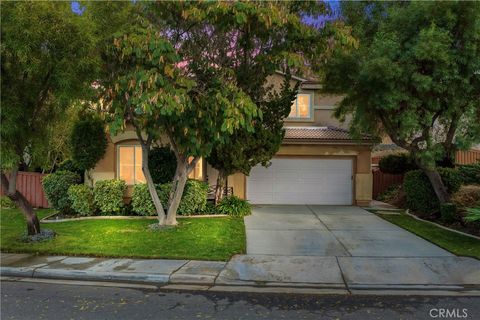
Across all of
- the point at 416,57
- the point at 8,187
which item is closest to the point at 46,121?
the point at 8,187

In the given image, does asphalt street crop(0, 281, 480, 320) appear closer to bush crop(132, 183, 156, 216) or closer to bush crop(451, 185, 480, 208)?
bush crop(132, 183, 156, 216)

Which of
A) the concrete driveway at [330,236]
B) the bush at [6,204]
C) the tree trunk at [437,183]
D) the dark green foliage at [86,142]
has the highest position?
the dark green foliage at [86,142]

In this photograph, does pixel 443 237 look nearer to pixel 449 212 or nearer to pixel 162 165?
pixel 449 212

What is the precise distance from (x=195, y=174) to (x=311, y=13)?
25.0 ft

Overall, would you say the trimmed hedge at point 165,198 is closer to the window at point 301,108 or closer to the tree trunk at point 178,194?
the tree trunk at point 178,194

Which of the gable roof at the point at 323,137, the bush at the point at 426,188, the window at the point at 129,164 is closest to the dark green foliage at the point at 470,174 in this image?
the bush at the point at 426,188

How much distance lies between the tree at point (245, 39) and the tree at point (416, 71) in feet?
4.42

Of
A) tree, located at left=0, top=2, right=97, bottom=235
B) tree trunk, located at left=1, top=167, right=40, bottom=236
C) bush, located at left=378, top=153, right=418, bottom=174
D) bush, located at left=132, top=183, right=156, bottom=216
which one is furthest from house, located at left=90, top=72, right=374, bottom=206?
tree, located at left=0, top=2, right=97, bottom=235

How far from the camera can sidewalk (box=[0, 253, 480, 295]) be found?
7070 millimetres

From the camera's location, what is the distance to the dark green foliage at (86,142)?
14.5m

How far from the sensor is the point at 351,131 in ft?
49.8

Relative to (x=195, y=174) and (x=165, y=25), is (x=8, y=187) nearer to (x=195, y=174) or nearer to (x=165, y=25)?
(x=165, y=25)

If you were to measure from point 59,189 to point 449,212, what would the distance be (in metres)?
11.8

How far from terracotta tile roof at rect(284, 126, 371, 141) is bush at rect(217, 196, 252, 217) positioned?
397 cm
